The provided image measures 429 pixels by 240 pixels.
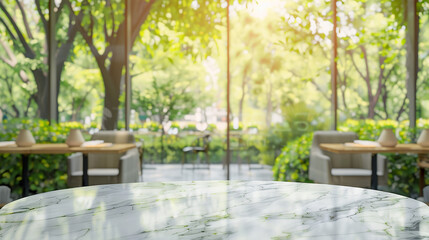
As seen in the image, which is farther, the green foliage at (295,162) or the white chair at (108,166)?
the green foliage at (295,162)

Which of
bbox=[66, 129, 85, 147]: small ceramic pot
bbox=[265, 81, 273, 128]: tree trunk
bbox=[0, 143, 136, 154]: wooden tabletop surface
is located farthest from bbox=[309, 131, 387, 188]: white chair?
bbox=[66, 129, 85, 147]: small ceramic pot

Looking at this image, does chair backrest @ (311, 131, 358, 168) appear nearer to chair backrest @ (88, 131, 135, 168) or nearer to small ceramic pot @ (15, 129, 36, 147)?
chair backrest @ (88, 131, 135, 168)

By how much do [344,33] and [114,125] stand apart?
3636 millimetres

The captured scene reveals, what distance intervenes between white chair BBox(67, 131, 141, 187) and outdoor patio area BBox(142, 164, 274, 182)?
83 centimetres

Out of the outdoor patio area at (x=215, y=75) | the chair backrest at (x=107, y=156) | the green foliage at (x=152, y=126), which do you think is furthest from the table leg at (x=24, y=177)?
the green foliage at (x=152, y=126)

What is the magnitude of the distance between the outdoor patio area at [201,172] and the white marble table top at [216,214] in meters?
4.31

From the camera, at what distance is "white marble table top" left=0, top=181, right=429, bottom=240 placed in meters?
1.11

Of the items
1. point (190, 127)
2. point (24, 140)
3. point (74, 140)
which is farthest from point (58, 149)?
point (190, 127)

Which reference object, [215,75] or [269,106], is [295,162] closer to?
[269,106]

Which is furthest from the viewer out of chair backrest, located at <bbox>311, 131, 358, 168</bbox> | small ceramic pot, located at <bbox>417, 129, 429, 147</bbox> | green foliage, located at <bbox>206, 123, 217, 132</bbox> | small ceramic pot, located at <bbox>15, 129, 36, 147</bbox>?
green foliage, located at <bbox>206, 123, 217, 132</bbox>

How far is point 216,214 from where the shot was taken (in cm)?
133

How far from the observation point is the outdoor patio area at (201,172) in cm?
609

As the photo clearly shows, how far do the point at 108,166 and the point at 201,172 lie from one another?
142 cm

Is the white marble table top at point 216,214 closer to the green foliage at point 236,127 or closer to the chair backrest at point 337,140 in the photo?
the chair backrest at point 337,140
